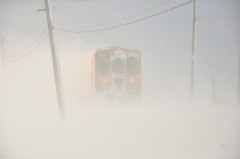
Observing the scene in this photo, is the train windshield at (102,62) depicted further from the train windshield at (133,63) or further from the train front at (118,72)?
the train windshield at (133,63)

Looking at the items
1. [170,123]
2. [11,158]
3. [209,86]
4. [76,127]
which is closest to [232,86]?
[209,86]

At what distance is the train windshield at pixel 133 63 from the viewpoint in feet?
34.4

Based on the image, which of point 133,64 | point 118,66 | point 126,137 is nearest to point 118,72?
point 118,66

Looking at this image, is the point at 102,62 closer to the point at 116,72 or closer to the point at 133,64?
the point at 116,72

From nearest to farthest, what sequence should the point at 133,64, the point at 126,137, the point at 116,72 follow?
the point at 126,137
the point at 116,72
the point at 133,64

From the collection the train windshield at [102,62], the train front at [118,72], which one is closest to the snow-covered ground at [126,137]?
the train front at [118,72]

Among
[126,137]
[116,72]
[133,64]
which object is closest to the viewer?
[126,137]

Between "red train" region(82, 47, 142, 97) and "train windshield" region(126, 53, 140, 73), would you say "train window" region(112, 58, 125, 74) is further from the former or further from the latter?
"train windshield" region(126, 53, 140, 73)

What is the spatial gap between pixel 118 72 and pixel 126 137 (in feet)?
16.2

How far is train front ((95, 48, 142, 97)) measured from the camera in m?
10.2

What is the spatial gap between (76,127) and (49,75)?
11535 mm

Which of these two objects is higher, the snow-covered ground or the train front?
the train front

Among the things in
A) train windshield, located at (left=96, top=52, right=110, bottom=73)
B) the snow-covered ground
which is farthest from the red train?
the snow-covered ground

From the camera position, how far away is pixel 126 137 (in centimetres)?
621
